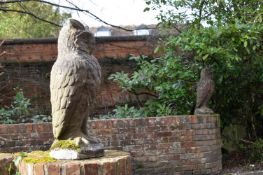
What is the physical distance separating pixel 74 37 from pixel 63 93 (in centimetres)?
48

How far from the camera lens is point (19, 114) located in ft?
29.7

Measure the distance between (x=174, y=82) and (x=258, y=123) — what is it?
2298 millimetres

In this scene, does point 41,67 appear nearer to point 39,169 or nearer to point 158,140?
point 158,140

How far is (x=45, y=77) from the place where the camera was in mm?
10422

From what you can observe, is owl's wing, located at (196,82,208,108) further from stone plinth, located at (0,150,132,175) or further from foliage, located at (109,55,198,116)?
stone plinth, located at (0,150,132,175)

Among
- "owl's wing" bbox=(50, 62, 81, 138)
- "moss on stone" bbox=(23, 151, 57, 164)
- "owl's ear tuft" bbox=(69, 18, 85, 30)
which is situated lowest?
"moss on stone" bbox=(23, 151, 57, 164)

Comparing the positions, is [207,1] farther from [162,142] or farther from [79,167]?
[79,167]

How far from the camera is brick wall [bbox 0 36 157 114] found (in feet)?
33.4

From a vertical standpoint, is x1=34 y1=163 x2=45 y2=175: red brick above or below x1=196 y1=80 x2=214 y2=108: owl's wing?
below

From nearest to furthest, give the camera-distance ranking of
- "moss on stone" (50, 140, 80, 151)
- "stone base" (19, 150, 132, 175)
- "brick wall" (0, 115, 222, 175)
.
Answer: "stone base" (19, 150, 132, 175)
"moss on stone" (50, 140, 80, 151)
"brick wall" (0, 115, 222, 175)

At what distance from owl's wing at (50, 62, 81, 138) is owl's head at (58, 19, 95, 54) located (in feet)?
0.55

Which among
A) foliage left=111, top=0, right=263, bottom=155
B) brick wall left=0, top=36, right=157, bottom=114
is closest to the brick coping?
brick wall left=0, top=36, right=157, bottom=114

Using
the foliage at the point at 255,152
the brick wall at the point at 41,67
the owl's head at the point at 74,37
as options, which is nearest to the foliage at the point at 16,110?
the brick wall at the point at 41,67

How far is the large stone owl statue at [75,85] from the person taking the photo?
350cm
